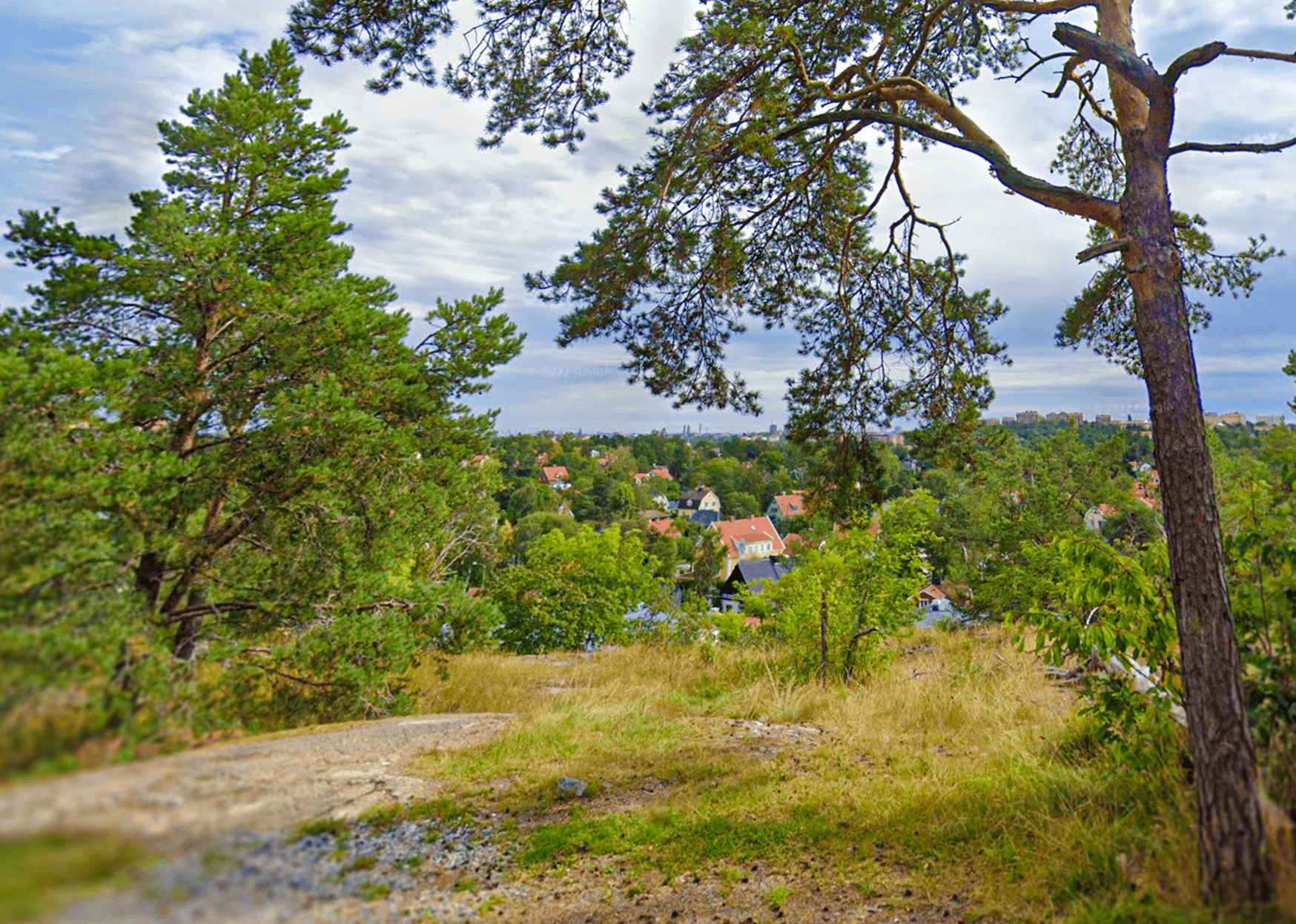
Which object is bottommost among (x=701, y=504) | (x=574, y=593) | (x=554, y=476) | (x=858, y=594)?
(x=701, y=504)

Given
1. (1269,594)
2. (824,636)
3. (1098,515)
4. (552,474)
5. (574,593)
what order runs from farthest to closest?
(552,474), (1098,515), (574,593), (824,636), (1269,594)

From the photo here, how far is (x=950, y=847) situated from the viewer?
3.74 m

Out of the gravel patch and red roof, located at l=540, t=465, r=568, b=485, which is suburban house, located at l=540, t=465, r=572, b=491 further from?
the gravel patch

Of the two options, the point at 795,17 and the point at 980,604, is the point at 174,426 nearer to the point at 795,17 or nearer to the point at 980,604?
the point at 795,17

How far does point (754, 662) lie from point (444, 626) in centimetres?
497

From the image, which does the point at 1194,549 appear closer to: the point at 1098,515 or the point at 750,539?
the point at 1098,515

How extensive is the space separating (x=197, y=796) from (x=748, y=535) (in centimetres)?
6479

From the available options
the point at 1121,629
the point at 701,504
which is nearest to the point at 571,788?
the point at 1121,629

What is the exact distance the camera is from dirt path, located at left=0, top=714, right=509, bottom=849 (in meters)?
0.95

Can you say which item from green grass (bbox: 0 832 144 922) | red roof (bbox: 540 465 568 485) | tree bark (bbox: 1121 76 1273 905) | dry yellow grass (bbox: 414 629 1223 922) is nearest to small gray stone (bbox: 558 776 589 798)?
dry yellow grass (bbox: 414 629 1223 922)

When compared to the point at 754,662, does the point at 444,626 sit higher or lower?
higher

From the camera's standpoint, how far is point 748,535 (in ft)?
212

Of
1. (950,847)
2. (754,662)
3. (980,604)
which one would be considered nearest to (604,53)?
(950,847)

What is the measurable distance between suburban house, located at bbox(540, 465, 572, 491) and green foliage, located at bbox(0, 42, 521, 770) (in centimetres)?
7108
